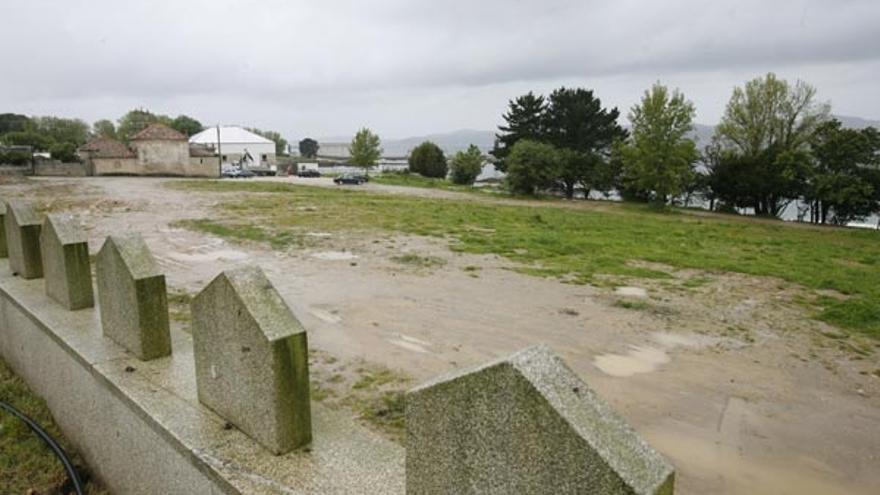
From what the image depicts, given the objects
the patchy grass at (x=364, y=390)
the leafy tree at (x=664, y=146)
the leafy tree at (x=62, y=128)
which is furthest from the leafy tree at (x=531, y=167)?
the leafy tree at (x=62, y=128)

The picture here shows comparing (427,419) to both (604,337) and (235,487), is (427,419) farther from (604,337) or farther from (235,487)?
(604,337)

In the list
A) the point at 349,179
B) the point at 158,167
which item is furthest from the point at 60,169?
the point at 349,179

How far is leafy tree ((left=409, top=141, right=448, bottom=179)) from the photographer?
65500mm

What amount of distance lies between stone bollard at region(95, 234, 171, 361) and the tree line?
34066mm

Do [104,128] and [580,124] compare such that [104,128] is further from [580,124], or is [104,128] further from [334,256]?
[334,256]

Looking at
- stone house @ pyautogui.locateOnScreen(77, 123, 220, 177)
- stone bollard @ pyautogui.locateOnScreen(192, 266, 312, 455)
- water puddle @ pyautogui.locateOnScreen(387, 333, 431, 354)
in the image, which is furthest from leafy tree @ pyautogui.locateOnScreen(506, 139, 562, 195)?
stone bollard @ pyautogui.locateOnScreen(192, 266, 312, 455)

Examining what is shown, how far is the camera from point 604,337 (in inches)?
269

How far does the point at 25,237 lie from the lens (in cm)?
406

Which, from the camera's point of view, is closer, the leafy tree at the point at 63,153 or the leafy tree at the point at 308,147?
the leafy tree at the point at 63,153

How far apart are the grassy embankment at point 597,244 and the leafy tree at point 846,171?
8716 millimetres

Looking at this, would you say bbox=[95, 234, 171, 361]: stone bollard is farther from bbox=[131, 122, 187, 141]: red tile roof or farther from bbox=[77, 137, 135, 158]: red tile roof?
bbox=[131, 122, 187, 141]: red tile roof

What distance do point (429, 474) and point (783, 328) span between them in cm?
778

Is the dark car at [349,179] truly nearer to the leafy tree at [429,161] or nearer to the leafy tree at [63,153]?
the leafy tree at [429,161]

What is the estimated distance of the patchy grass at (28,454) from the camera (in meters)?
3.15
